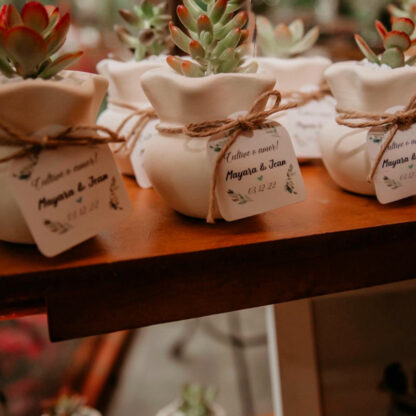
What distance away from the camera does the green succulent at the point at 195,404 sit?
92 cm

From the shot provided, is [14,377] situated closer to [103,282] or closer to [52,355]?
[52,355]

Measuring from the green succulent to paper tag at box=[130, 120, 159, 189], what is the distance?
0.44 metres

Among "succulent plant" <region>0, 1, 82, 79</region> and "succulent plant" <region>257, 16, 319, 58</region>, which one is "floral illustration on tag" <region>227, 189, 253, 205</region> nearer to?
"succulent plant" <region>0, 1, 82, 79</region>

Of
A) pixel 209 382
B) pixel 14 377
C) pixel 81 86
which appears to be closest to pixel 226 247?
pixel 81 86

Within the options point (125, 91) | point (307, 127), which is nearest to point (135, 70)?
point (125, 91)

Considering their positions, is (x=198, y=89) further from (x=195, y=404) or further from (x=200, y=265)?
(x=195, y=404)

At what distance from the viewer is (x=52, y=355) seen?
43.6 inches

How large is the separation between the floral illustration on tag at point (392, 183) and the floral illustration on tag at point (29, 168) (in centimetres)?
37

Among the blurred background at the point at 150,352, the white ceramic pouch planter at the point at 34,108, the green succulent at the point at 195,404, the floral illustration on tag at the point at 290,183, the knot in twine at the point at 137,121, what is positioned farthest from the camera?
the blurred background at the point at 150,352

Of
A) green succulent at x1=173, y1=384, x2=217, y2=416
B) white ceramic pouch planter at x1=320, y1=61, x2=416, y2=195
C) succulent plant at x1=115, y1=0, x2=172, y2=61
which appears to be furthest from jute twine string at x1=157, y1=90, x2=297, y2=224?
green succulent at x1=173, y1=384, x2=217, y2=416

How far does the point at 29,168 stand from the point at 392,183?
15.4 inches

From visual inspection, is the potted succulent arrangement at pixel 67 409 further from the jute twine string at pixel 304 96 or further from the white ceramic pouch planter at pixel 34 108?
the jute twine string at pixel 304 96

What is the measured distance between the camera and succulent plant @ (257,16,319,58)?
2.55 ft

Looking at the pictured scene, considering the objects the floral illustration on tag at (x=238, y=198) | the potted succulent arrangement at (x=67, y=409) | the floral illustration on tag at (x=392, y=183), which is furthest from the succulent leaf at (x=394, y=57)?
A: the potted succulent arrangement at (x=67, y=409)
